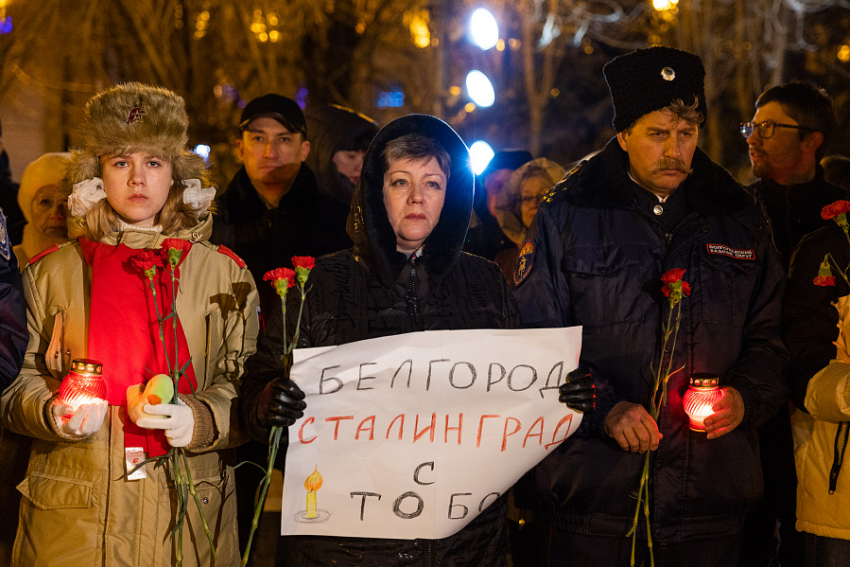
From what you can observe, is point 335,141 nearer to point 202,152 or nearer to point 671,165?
point 202,152

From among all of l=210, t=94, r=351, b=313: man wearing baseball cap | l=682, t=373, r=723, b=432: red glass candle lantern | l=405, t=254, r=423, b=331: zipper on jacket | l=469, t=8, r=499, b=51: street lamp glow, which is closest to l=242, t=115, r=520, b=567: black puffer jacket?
l=405, t=254, r=423, b=331: zipper on jacket

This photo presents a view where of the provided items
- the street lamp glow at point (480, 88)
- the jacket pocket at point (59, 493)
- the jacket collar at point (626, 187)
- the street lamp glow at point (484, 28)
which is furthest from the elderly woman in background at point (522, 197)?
Result: the street lamp glow at point (484, 28)

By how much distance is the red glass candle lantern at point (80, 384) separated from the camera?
8.64 feet

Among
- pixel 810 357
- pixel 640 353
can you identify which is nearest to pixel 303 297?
pixel 640 353

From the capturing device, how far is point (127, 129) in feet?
10.4

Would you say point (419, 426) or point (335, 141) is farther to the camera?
point (335, 141)

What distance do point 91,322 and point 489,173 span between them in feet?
13.5

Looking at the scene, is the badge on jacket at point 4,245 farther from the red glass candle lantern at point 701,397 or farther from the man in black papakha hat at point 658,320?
the red glass candle lantern at point 701,397

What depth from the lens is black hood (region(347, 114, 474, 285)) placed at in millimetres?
3072

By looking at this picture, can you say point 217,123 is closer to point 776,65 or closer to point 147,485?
point 776,65

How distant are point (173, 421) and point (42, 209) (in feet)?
8.67

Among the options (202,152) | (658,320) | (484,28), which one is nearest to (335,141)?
(202,152)

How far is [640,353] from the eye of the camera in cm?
323

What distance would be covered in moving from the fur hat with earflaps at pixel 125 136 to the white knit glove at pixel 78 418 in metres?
0.86
